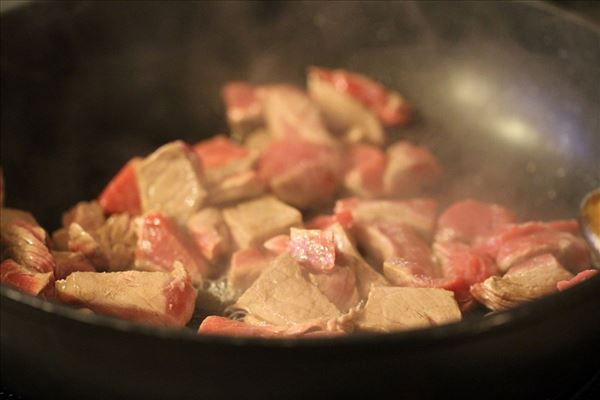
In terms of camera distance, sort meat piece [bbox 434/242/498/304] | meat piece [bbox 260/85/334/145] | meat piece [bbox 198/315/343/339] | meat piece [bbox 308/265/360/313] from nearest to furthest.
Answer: meat piece [bbox 198/315/343/339] → meat piece [bbox 308/265/360/313] → meat piece [bbox 434/242/498/304] → meat piece [bbox 260/85/334/145]

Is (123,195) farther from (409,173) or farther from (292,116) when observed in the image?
(409,173)

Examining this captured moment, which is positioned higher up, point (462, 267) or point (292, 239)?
point (292, 239)

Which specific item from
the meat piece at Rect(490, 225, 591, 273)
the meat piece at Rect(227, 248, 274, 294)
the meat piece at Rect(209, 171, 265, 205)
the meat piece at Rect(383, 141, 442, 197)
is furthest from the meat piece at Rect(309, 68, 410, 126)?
the meat piece at Rect(227, 248, 274, 294)

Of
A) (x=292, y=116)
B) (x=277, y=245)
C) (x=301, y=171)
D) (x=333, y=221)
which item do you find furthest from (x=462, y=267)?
(x=292, y=116)

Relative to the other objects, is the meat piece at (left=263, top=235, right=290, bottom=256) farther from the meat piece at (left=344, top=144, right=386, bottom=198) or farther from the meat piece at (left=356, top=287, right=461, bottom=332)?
the meat piece at (left=344, top=144, right=386, bottom=198)

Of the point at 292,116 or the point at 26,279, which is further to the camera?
the point at 292,116

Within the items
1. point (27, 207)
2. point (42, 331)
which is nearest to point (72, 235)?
point (27, 207)
